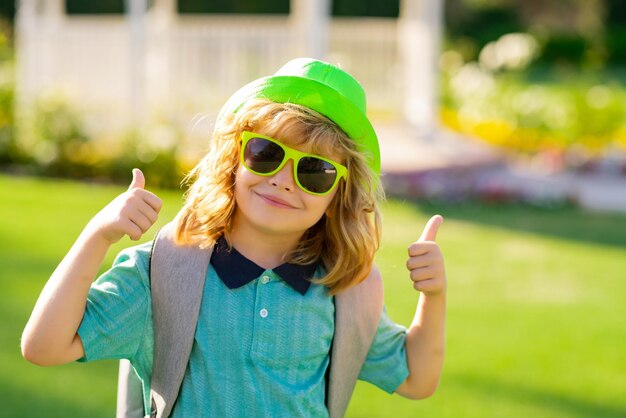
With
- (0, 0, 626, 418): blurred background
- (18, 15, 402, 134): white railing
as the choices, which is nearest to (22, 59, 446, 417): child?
(0, 0, 626, 418): blurred background

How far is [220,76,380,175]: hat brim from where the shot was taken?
1.98 meters

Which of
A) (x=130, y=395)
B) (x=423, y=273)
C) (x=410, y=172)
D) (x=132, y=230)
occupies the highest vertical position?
(x=132, y=230)

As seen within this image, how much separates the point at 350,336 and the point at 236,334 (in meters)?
0.24

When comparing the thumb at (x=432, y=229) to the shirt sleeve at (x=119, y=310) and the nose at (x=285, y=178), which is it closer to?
the nose at (x=285, y=178)

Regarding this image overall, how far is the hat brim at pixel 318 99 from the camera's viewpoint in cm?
198

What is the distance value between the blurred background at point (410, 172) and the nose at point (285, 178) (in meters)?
0.95

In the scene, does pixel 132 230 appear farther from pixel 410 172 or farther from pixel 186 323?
pixel 410 172

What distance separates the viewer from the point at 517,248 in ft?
21.6

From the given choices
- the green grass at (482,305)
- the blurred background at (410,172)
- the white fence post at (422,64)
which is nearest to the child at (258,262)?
the green grass at (482,305)

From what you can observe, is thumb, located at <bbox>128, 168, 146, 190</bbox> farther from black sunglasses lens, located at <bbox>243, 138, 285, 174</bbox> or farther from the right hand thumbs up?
black sunglasses lens, located at <bbox>243, 138, 285, 174</bbox>

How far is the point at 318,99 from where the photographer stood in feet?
6.51

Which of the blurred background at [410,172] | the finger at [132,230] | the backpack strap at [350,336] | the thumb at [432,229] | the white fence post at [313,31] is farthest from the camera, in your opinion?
the white fence post at [313,31]

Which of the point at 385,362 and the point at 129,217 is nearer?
the point at 129,217

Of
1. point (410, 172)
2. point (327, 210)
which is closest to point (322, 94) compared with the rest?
point (327, 210)
